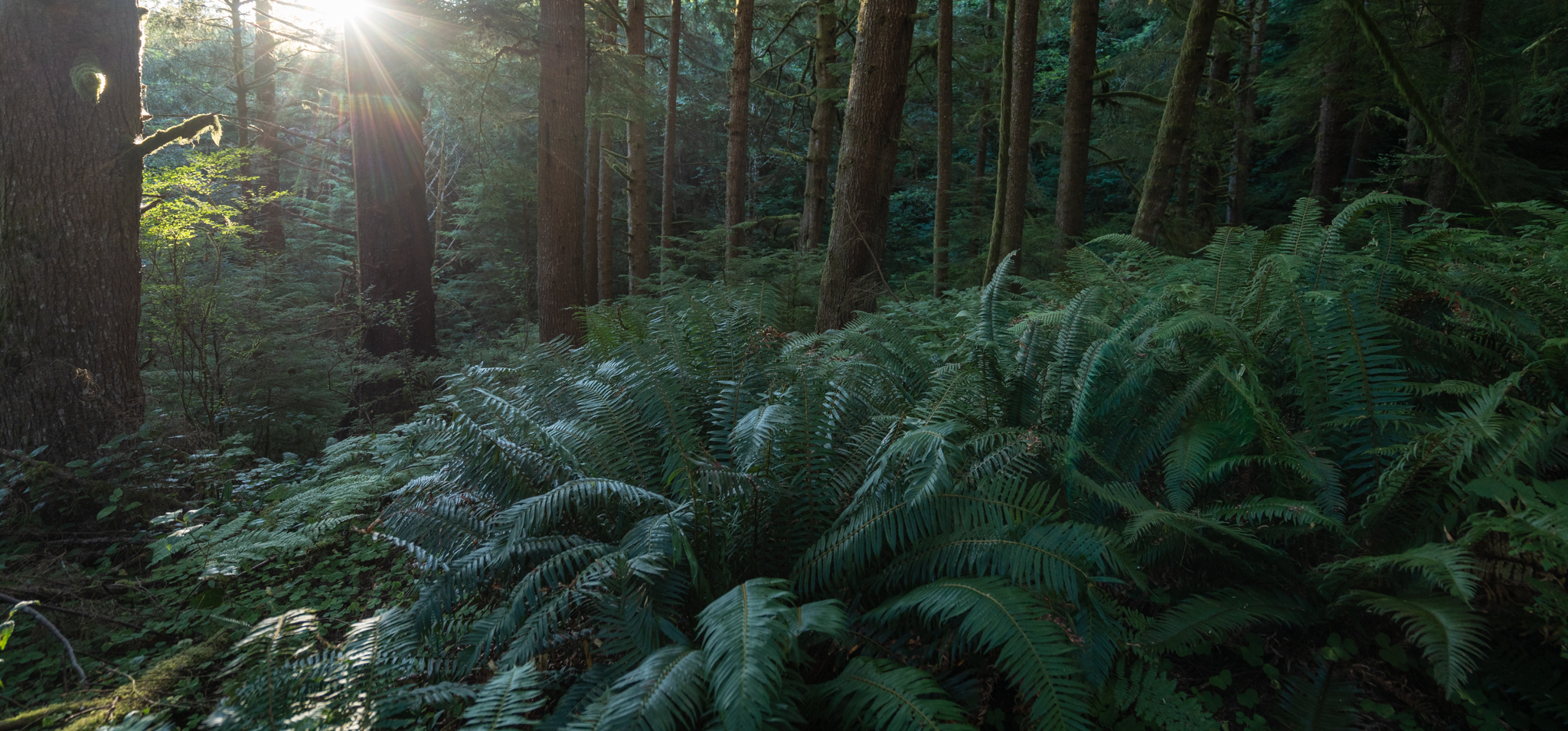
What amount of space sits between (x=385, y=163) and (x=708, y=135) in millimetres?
10986

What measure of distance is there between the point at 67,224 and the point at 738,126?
26.6 ft

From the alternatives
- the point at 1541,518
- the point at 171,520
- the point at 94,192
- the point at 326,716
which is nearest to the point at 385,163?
the point at 94,192

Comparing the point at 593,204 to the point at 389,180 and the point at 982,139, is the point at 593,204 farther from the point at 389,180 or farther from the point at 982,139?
the point at 982,139

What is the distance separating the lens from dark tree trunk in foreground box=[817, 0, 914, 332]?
5746 mm

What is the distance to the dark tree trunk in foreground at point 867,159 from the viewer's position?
5.75 metres

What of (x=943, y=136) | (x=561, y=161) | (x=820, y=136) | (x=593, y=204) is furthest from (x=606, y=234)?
(x=943, y=136)

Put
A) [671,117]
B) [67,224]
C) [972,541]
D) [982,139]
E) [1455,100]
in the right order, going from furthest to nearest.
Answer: [982,139], [671,117], [1455,100], [67,224], [972,541]

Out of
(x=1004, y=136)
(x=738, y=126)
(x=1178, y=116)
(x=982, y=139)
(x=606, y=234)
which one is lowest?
(x=606, y=234)

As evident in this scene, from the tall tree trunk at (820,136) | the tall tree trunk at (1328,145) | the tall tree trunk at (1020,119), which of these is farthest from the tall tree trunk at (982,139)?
the tall tree trunk at (1328,145)

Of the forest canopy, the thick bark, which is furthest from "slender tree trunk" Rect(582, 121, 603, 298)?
the thick bark

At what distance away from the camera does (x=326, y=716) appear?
166 centimetres

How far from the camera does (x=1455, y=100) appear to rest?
27.2 ft

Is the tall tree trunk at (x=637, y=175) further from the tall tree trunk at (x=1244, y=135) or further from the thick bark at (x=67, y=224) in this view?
the tall tree trunk at (x=1244, y=135)

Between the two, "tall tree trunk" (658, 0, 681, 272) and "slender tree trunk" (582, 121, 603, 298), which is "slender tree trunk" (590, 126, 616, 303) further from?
"tall tree trunk" (658, 0, 681, 272)
